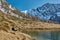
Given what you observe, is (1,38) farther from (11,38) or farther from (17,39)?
(17,39)

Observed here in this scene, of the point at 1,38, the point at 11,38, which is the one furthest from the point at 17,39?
the point at 1,38

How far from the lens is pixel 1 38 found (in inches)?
942

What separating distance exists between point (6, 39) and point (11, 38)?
159cm

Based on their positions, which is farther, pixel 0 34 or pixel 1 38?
pixel 0 34

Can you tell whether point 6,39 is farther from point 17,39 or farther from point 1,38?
point 17,39

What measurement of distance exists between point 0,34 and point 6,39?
1.59 m

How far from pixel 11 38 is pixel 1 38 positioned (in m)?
2.13

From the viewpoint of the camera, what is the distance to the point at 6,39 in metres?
24.3

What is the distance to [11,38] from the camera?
25844 millimetres

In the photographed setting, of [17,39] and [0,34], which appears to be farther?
[17,39]

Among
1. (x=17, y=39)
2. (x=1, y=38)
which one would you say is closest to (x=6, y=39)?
(x=1, y=38)

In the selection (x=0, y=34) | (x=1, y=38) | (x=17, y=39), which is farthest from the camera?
(x=17, y=39)

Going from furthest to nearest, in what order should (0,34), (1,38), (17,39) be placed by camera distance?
(17,39)
(0,34)
(1,38)
